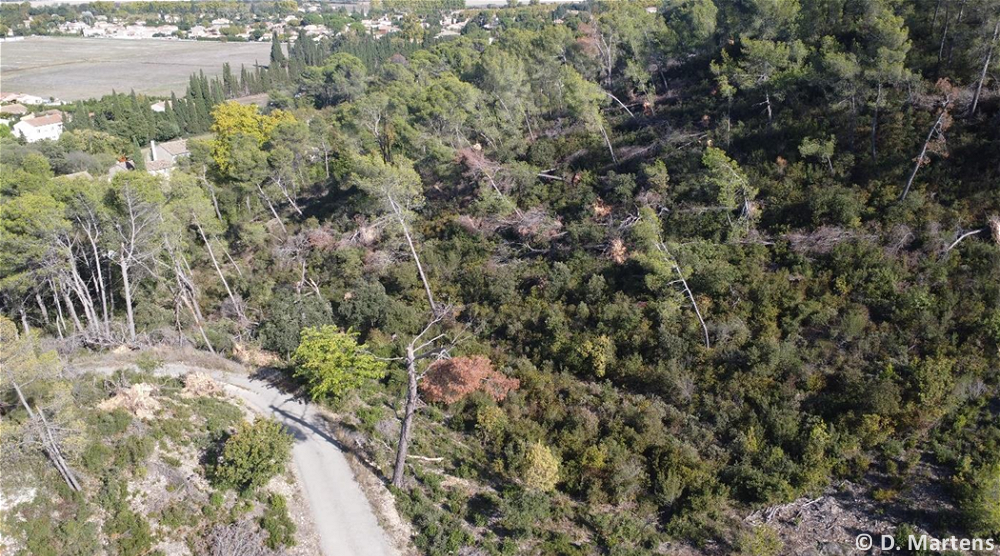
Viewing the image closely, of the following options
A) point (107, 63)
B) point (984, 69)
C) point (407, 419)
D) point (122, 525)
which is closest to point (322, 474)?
point (407, 419)

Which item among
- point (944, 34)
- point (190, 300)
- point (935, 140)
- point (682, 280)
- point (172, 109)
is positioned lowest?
point (190, 300)

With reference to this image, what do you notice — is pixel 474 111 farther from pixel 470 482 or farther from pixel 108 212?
pixel 470 482


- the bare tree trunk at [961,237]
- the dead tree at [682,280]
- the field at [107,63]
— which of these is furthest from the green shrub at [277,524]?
the field at [107,63]

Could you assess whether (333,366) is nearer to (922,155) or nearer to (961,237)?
(961,237)

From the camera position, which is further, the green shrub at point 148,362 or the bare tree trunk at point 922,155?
the bare tree trunk at point 922,155

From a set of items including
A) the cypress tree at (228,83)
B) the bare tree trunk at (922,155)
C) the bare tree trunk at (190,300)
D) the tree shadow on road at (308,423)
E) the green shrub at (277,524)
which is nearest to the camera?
the green shrub at (277,524)

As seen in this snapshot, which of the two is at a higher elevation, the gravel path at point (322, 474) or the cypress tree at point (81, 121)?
the cypress tree at point (81, 121)

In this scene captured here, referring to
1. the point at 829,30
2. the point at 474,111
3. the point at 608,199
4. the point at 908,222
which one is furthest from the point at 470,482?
the point at 829,30

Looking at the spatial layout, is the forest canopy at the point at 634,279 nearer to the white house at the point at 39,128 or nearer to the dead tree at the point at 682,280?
the dead tree at the point at 682,280
